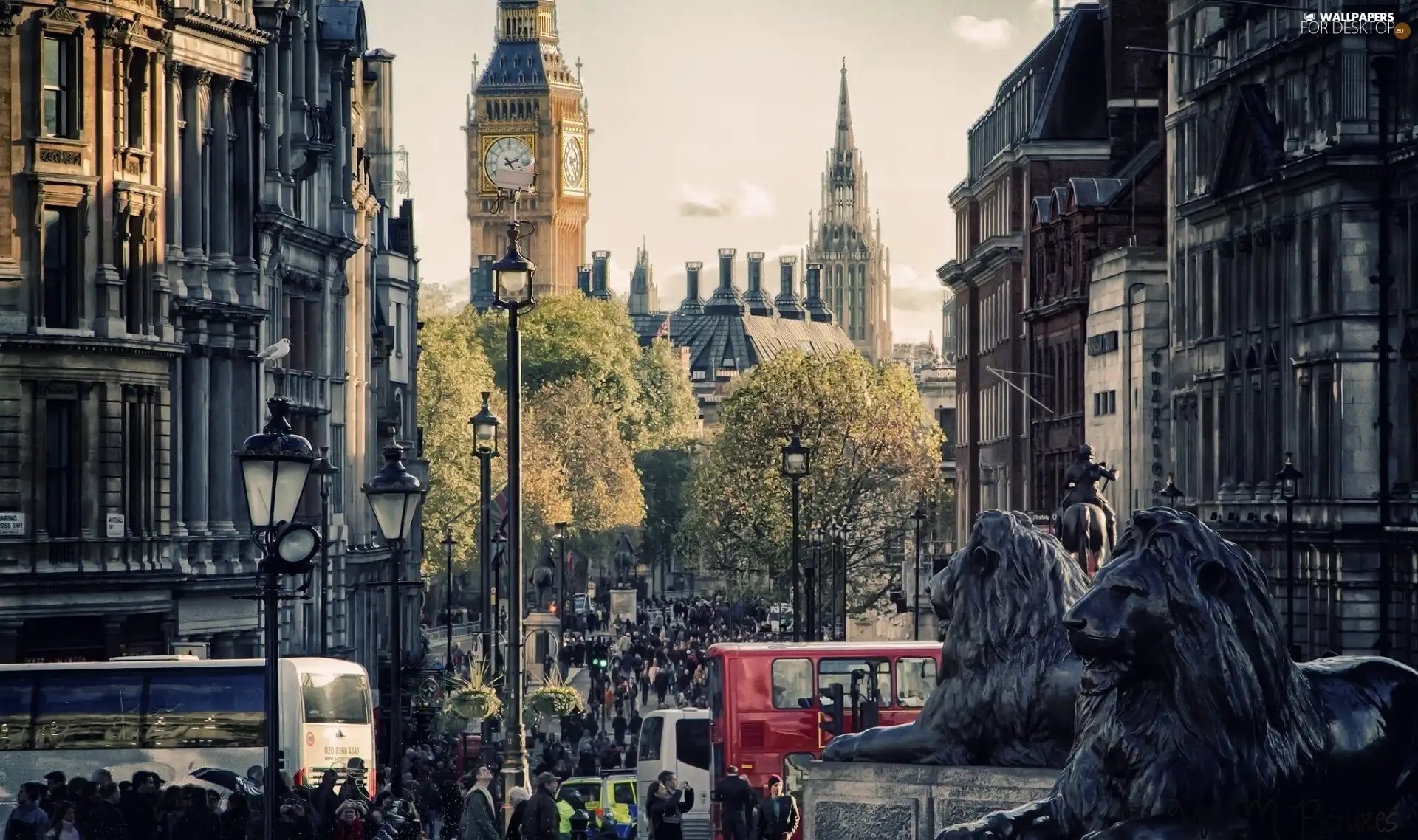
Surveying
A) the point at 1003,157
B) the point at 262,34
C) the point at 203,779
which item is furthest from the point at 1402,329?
the point at 1003,157

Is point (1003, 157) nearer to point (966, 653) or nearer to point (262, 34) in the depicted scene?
point (262, 34)

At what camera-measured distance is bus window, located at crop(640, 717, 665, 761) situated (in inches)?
1949

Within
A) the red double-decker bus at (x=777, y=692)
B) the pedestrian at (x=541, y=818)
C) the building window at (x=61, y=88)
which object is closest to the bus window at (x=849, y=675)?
the red double-decker bus at (x=777, y=692)

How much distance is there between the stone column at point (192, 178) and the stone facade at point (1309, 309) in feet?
61.1

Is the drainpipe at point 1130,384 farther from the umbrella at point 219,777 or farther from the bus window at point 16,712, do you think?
the bus window at point 16,712

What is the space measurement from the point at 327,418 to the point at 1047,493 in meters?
27.0

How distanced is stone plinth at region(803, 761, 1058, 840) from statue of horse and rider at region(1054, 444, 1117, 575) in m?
11.7

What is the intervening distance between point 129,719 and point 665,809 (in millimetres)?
5990

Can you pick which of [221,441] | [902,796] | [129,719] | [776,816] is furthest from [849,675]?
[902,796]

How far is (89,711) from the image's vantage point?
35.1 meters

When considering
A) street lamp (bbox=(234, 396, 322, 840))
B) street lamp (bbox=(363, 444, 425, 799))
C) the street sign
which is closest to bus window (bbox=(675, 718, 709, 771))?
the street sign

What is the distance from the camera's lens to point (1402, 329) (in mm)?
52469

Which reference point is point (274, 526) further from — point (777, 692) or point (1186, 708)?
point (777, 692)

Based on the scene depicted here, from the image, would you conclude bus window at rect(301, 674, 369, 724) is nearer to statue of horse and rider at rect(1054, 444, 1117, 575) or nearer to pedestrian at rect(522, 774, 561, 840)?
pedestrian at rect(522, 774, 561, 840)
